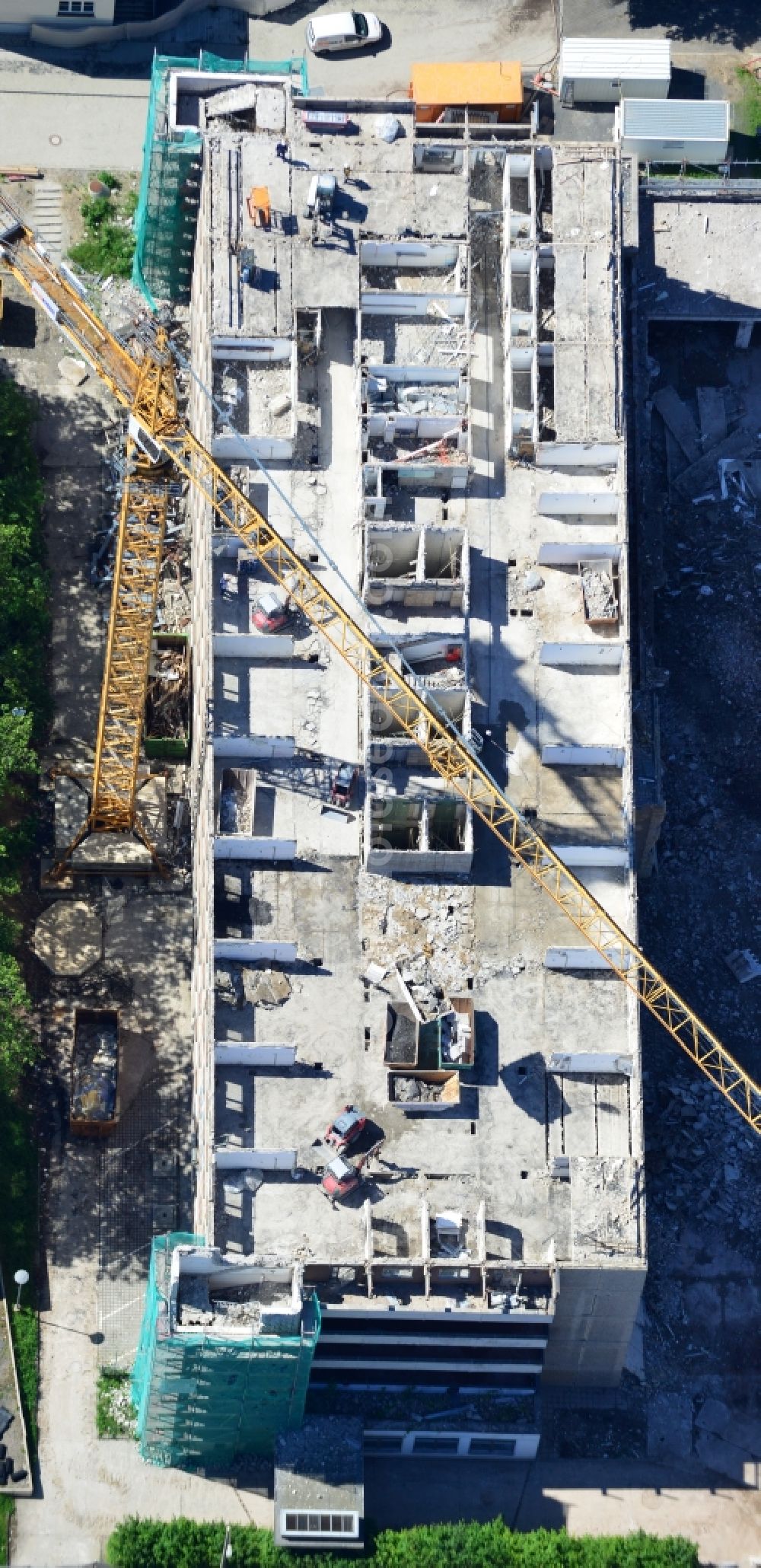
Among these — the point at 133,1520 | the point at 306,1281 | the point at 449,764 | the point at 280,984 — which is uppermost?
the point at 449,764

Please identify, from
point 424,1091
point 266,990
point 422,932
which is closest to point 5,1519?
point 266,990

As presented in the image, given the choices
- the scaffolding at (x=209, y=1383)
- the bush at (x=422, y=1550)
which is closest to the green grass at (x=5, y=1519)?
the bush at (x=422, y=1550)

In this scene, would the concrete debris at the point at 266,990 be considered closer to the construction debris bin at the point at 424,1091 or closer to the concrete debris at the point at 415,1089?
the construction debris bin at the point at 424,1091

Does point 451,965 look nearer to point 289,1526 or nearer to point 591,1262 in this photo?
point 591,1262

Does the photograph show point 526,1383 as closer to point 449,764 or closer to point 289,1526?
point 289,1526

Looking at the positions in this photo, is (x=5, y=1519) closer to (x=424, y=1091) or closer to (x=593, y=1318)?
(x=424, y=1091)

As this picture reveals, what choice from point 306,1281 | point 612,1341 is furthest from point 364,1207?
point 612,1341

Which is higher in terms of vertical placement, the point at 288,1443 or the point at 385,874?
the point at 385,874
